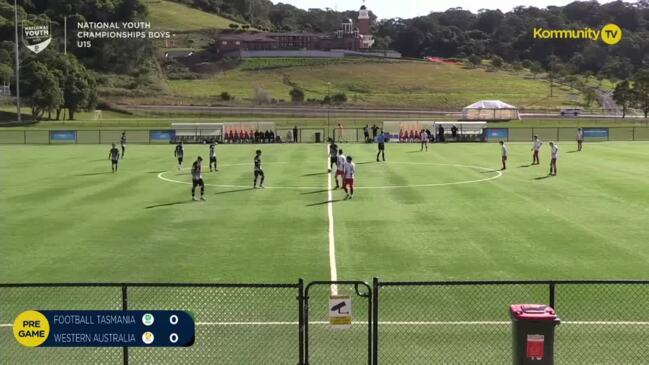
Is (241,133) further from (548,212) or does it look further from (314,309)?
(314,309)

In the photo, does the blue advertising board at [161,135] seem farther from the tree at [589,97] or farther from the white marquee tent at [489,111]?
the tree at [589,97]

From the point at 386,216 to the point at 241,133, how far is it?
50700mm

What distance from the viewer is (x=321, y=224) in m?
24.4

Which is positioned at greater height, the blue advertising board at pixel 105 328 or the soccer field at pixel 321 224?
the blue advertising board at pixel 105 328

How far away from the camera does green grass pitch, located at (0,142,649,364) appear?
12.9 metres

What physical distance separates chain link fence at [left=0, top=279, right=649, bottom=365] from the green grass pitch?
5 centimetres

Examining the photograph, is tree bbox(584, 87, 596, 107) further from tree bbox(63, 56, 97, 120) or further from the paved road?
tree bbox(63, 56, 97, 120)

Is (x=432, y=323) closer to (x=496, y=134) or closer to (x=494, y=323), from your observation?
(x=494, y=323)

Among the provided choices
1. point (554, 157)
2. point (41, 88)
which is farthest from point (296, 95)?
point (554, 157)

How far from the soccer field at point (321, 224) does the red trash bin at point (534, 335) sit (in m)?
7.17

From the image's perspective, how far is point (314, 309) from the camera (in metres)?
14.6

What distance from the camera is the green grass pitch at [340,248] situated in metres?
12.9

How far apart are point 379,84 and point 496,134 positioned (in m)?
88.4

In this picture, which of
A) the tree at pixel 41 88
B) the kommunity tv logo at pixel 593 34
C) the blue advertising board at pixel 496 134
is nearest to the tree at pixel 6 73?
the tree at pixel 41 88
